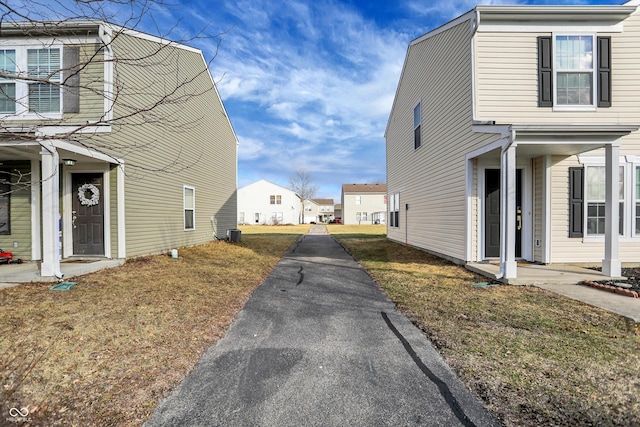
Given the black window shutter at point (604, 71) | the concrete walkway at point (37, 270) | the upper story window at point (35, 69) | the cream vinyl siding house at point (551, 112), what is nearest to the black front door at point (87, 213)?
the concrete walkway at point (37, 270)

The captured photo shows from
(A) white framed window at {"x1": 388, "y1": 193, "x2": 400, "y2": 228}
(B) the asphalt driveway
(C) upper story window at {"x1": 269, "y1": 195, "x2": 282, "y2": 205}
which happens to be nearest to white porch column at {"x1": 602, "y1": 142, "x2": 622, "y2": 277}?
(B) the asphalt driveway

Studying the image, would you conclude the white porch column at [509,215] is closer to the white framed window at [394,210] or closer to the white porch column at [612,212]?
the white porch column at [612,212]

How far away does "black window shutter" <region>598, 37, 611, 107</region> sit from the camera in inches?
298

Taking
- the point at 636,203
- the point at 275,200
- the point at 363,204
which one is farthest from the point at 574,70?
the point at 363,204

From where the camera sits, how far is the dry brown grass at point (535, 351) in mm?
2305

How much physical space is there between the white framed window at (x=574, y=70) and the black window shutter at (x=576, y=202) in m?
1.70

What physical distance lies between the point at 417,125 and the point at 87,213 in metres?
10.9

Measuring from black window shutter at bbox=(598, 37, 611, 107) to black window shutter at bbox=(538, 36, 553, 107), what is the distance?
1.18 meters

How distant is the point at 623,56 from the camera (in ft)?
Answer: 25.1

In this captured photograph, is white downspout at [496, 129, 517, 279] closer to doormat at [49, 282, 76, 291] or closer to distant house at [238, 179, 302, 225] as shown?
doormat at [49, 282, 76, 291]

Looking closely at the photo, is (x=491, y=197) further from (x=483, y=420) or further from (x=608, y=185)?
(x=483, y=420)

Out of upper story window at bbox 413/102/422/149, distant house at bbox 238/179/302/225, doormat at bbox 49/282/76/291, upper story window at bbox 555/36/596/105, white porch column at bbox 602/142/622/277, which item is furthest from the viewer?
distant house at bbox 238/179/302/225

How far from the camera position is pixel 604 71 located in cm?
757

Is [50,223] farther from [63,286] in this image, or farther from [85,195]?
→ [85,195]
